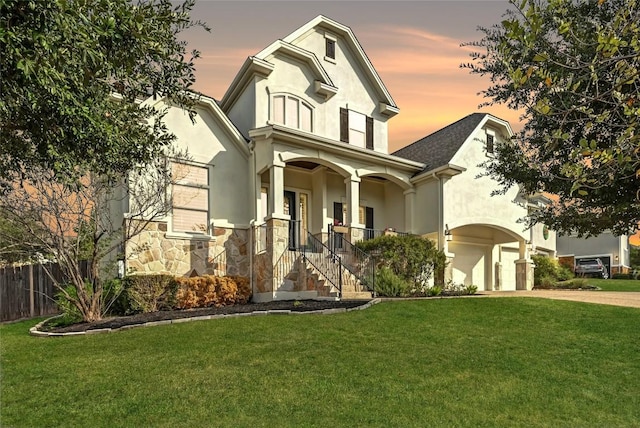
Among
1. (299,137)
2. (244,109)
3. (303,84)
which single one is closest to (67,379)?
(299,137)

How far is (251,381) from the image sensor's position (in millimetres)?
6301

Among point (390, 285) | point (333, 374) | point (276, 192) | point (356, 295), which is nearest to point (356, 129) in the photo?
point (276, 192)

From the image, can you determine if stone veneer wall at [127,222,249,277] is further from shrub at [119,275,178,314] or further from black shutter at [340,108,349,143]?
black shutter at [340,108,349,143]

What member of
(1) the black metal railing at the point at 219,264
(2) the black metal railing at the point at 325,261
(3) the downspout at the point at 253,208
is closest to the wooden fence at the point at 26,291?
(1) the black metal railing at the point at 219,264

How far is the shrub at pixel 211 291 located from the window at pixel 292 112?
6516 millimetres

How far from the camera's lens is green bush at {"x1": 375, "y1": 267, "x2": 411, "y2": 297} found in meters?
14.4

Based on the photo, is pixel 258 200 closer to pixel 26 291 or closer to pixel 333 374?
pixel 26 291

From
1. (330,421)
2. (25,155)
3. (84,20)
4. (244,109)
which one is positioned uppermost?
(244,109)

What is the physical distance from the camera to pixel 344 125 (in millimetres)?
19984

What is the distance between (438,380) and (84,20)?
6.39 meters

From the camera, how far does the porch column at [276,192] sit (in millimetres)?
15383

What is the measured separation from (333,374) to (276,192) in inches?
375

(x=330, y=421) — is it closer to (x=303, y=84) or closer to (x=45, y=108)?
(x=45, y=108)

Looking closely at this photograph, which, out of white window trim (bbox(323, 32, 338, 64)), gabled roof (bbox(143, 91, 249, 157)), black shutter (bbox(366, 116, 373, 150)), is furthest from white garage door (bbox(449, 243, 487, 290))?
gabled roof (bbox(143, 91, 249, 157))
